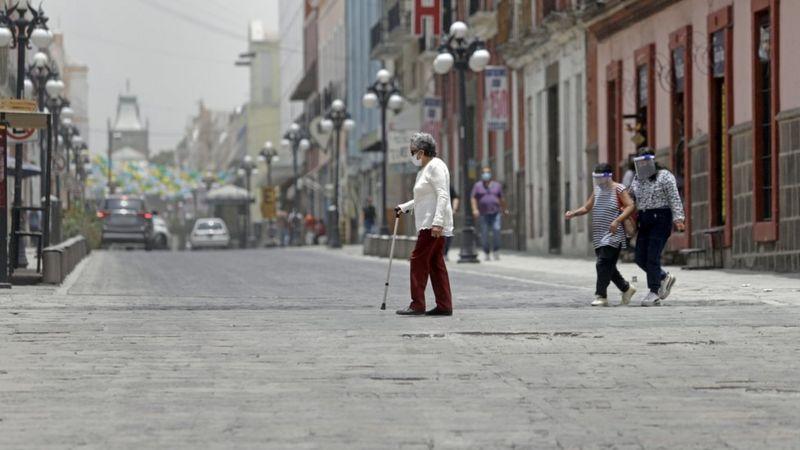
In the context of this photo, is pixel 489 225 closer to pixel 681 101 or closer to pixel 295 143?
pixel 681 101

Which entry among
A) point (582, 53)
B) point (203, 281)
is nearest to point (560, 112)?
point (582, 53)

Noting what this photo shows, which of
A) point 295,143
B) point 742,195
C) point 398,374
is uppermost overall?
point 295,143

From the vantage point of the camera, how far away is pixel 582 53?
4109 centimetres

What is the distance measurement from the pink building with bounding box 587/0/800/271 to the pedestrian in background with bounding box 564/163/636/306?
7.44m

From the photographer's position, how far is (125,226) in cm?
6372

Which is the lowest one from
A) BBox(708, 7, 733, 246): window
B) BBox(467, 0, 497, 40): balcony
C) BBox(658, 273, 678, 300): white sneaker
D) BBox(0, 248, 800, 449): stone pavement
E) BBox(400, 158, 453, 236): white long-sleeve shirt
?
BBox(0, 248, 800, 449): stone pavement

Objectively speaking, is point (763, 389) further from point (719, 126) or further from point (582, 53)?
point (582, 53)

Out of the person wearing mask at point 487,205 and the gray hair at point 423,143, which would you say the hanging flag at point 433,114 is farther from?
the gray hair at point 423,143

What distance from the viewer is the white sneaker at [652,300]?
699 inches

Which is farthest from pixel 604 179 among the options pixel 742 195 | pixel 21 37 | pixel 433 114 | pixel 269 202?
pixel 269 202

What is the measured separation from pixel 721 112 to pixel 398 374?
19.4 m

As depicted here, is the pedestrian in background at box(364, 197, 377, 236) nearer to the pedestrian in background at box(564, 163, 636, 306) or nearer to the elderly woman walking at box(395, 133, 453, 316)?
the pedestrian in background at box(564, 163, 636, 306)

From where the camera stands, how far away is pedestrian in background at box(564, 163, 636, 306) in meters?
17.9

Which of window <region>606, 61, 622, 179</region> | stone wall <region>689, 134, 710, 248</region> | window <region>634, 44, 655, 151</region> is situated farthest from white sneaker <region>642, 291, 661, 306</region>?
window <region>606, 61, 622, 179</region>
